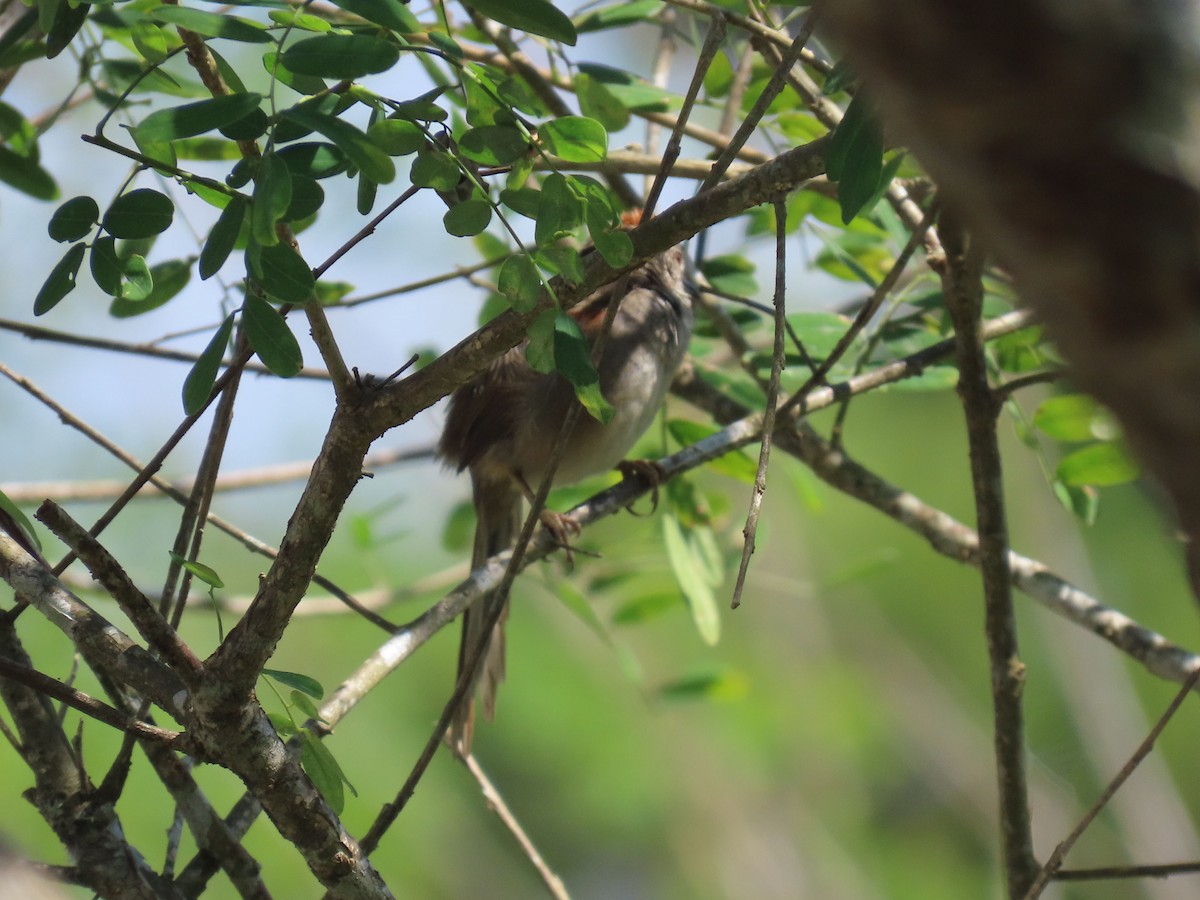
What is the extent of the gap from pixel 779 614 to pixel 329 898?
1066 centimetres

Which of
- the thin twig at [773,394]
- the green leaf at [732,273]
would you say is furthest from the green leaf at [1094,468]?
the thin twig at [773,394]

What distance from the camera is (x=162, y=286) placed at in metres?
3.07

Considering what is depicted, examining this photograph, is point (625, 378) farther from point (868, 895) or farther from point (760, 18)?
point (868, 895)

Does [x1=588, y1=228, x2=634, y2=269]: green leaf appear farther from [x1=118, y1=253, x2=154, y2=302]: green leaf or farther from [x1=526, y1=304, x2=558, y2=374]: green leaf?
[x1=118, y1=253, x2=154, y2=302]: green leaf

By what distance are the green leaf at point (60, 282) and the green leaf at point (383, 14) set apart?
839 mm

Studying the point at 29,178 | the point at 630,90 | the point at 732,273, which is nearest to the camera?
the point at 29,178

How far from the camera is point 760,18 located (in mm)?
2998

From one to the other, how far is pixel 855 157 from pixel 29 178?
7.94 ft

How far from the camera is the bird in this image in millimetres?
4516

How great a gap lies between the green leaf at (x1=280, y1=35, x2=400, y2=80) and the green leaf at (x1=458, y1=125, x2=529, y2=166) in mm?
233

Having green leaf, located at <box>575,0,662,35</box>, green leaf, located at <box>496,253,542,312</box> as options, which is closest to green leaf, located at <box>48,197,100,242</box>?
green leaf, located at <box>496,253,542,312</box>

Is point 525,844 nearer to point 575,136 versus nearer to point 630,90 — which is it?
point 575,136

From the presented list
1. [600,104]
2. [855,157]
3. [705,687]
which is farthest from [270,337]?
[705,687]

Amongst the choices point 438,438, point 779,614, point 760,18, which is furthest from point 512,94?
point 779,614
